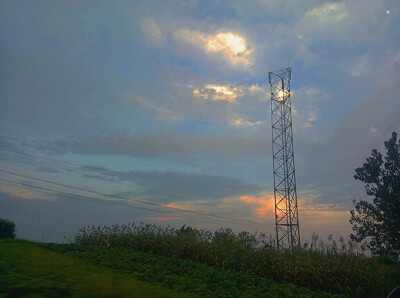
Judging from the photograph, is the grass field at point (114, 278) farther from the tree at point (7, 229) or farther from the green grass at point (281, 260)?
the tree at point (7, 229)

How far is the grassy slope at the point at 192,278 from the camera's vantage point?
333 inches

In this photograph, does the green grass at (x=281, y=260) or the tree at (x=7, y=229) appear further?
the tree at (x=7, y=229)

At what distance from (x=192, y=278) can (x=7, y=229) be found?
80.1 feet

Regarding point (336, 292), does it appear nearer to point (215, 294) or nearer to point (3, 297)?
point (215, 294)

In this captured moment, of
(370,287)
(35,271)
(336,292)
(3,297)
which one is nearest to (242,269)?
(336,292)

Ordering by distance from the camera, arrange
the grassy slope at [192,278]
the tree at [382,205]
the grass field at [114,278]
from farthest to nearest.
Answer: the tree at [382,205]
the grassy slope at [192,278]
the grass field at [114,278]

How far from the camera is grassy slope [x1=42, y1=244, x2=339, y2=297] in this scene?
27.8ft

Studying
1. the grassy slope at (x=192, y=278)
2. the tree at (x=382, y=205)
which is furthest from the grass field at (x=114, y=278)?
the tree at (x=382, y=205)

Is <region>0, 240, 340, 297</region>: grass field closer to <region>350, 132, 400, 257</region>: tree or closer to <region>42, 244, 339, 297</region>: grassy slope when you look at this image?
<region>42, 244, 339, 297</region>: grassy slope

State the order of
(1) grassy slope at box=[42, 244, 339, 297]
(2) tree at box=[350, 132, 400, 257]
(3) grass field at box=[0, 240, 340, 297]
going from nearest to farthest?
(3) grass field at box=[0, 240, 340, 297] → (1) grassy slope at box=[42, 244, 339, 297] → (2) tree at box=[350, 132, 400, 257]

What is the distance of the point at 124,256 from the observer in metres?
11.8

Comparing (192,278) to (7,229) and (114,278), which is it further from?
(7,229)

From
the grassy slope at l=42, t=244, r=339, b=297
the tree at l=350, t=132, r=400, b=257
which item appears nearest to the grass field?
the grassy slope at l=42, t=244, r=339, b=297

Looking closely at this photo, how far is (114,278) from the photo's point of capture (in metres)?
6.58
